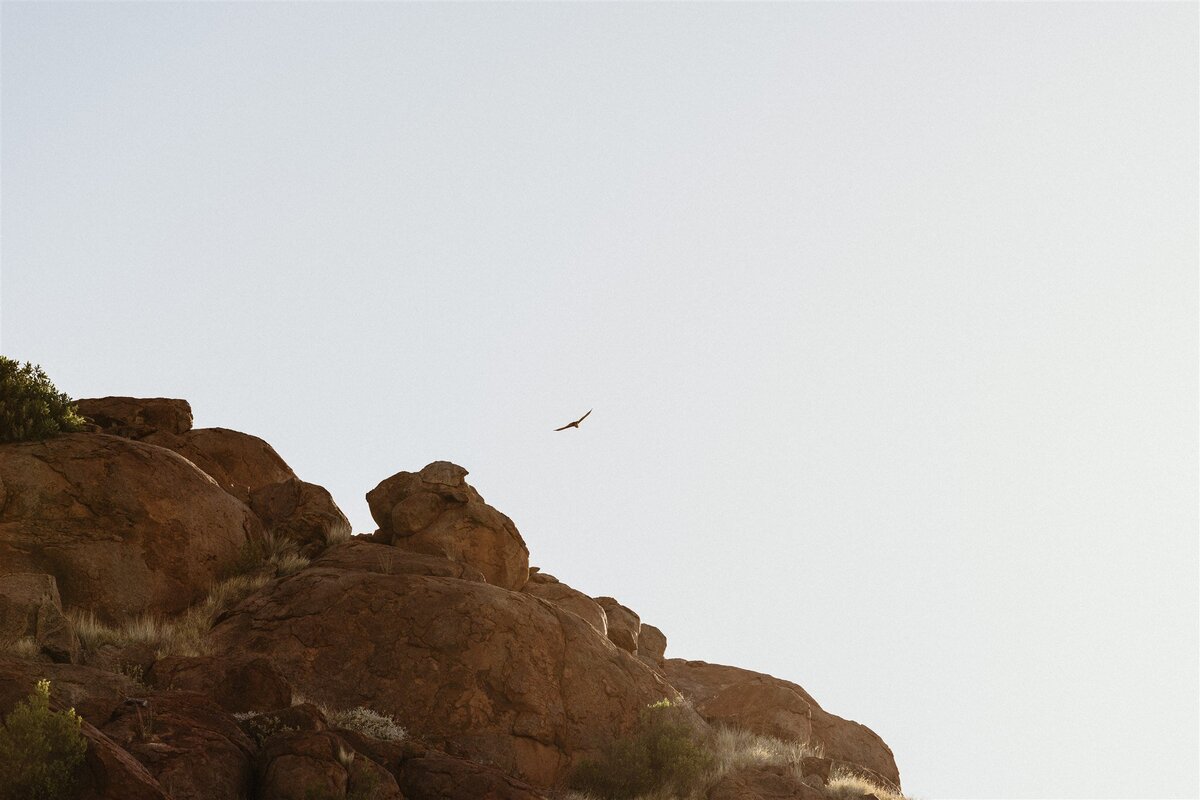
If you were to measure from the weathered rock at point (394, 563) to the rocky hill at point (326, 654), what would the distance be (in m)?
0.07

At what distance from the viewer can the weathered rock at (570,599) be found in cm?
2725

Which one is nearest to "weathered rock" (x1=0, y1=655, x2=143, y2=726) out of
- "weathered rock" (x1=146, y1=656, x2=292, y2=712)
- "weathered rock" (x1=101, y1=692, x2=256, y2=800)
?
"weathered rock" (x1=101, y1=692, x2=256, y2=800)

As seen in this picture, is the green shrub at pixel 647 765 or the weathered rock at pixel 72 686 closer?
the weathered rock at pixel 72 686

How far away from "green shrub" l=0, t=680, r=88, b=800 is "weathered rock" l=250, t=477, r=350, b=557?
1295cm

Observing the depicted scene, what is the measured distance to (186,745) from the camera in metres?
14.1

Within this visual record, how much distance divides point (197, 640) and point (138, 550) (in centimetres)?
280

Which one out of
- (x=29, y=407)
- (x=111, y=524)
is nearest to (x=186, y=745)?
(x=111, y=524)

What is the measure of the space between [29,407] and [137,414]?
208 inches

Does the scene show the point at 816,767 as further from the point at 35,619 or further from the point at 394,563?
the point at 35,619

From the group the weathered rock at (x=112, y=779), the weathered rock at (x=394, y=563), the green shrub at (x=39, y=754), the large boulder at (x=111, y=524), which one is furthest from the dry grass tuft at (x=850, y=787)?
the large boulder at (x=111, y=524)

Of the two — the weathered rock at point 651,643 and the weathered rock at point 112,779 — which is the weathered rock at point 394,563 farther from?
the weathered rock at point 112,779

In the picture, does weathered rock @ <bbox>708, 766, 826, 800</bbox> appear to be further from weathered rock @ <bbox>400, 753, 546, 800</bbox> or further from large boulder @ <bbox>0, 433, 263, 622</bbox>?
large boulder @ <bbox>0, 433, 263, 622</bbox>

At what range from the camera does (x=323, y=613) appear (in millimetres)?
21281

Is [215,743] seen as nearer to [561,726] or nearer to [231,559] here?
[561,726]
